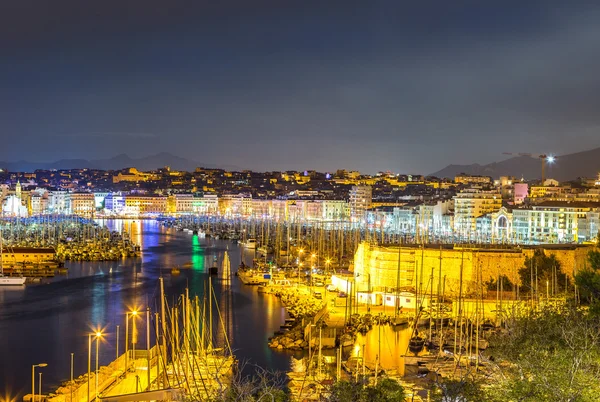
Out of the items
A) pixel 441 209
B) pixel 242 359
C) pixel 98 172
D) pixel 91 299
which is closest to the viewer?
pixel 242 359

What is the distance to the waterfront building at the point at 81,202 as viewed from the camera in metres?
61.8

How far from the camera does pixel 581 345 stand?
571 cm

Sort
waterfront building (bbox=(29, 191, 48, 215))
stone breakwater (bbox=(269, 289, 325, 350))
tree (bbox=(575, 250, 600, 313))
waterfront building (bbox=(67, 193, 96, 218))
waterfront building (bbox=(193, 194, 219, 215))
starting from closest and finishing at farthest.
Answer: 1. tree (bbox=(575, 250, 600, 313))
2. stone breakwater (bbox=(269, 289, 325, 350))
3. waterfront building (bbox=(29, 191, 48, 215))
4. waterfront building (bbox=(67, 193, 96, 218))
5. waterfront building (bbox=(193, 194, 219, 215))

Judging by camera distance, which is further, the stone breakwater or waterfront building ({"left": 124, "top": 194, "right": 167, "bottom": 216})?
waterfront building ({"left": 124, "top": 194, "right": 167, "bottom": 216})

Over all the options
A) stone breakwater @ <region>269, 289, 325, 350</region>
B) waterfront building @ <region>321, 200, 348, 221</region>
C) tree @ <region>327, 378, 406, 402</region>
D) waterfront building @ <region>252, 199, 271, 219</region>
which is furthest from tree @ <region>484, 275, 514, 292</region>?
waterfront building @ <region>252, 199, 271, 219</region>

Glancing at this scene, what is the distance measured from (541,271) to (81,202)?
55329mm

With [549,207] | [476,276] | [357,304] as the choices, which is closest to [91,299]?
[357,304]

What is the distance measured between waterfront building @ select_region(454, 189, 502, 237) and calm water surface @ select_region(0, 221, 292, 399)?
13.3 m

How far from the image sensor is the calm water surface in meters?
10.1

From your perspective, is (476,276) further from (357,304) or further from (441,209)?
(441,209)

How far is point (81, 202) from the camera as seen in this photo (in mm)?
63125

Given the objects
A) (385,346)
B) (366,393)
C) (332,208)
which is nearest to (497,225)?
(385,346)

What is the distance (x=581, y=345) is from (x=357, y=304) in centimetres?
712

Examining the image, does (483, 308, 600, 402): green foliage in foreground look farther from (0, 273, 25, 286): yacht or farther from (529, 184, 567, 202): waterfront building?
(529, 184, 567, 202): waterfront building
